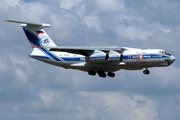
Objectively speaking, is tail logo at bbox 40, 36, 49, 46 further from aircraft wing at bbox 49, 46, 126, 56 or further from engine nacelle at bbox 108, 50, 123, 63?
engine nacelle at bbox 108, 50, 123, 63

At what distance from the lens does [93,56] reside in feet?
93.1

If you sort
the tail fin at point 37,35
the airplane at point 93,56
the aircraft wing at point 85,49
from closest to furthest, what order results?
the airplane at point 93,56
the aircraft wing at point 85,49
the tail fin at point 37,35

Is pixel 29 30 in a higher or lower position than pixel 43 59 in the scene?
higher

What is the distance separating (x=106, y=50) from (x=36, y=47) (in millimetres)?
5989

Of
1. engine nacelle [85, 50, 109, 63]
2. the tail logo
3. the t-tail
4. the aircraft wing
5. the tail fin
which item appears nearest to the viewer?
engine nacelle [85, 50, 109, 63]

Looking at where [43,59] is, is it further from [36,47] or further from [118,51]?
[118,51]

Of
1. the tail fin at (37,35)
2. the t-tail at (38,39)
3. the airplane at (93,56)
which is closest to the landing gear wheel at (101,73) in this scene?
the airplane at (93,56)

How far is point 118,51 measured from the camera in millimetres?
28734

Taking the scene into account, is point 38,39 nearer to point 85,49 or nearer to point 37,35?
point 37,35

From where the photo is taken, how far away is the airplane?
27.6 meters

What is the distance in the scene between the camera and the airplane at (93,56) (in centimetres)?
2758

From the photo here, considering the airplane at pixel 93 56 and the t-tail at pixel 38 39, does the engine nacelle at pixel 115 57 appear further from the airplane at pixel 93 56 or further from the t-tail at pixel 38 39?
the t-tail at pixel 38 39

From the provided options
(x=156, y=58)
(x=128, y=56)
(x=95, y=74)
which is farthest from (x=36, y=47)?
(x=156, y=58)

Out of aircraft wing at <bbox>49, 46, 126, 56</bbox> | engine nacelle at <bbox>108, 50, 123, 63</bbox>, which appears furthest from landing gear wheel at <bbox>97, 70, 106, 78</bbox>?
engine nacelle at <bbox>108, 50, 123, 63</bbox>
